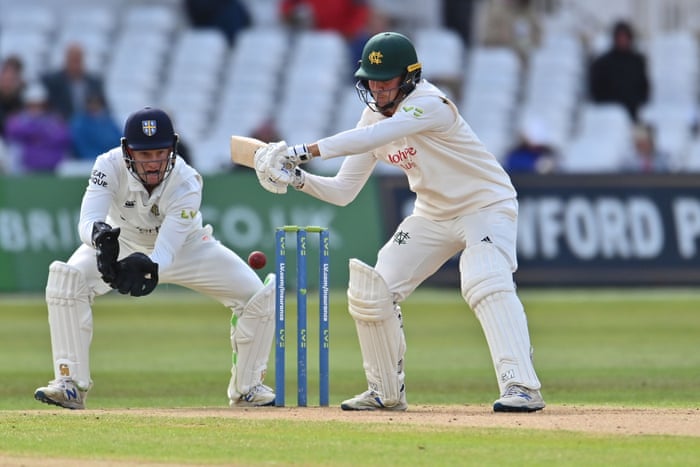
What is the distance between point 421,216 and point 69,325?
197 cm

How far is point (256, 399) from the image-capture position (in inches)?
357

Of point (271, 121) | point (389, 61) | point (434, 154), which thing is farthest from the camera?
point (271, 121)

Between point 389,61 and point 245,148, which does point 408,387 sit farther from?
point 389,61

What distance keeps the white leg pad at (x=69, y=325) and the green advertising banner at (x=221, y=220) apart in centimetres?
865

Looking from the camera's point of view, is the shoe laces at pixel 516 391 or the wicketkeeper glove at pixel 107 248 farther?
the wicketkeeper glove at pixel 107 248

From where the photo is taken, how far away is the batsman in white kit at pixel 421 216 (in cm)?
812

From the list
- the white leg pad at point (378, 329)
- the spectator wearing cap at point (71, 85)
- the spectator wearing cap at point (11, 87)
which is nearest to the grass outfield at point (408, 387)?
the white leg pad at point (378, 329)

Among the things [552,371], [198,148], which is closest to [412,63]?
[552,371]

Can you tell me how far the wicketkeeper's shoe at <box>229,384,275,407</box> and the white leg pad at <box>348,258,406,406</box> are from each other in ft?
2.47

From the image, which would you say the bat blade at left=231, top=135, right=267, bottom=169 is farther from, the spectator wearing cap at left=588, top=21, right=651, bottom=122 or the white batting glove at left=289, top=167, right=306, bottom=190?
the spectator wearing cap at left=588, top=21, right=651, bottom=122

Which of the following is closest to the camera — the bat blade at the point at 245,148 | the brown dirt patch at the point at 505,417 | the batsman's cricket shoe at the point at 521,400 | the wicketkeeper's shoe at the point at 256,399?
the brown dirt patch at the point at 505,417

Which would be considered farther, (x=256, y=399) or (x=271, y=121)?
(x=271, y=121)

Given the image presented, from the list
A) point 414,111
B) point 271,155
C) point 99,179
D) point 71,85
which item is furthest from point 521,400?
point 71,85

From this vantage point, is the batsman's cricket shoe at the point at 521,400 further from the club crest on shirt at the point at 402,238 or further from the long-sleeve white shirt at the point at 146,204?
the long-sleeve white shirt at the point at 146,204
